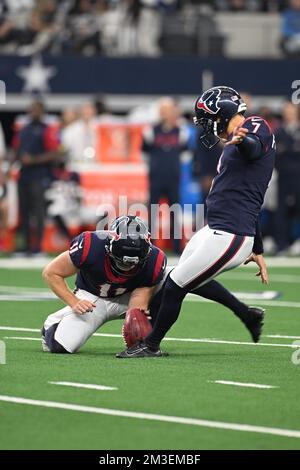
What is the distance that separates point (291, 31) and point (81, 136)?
8.03 metres

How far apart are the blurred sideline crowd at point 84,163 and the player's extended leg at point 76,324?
8.16 meters

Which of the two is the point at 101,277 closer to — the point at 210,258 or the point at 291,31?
the point at 210,258

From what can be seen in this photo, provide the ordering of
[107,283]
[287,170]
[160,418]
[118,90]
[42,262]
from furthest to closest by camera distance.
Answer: [118,90]
[287,170]
[42,262]
[107,283]
[160,418]

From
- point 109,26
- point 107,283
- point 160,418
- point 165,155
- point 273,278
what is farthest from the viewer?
point 109,26

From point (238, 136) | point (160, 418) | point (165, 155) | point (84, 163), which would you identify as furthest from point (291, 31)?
point (160, 418)

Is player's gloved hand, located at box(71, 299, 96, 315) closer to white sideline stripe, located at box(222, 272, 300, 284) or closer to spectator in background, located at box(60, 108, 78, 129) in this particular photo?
white sideline stripe, located at box(222, 272, 300, 284)

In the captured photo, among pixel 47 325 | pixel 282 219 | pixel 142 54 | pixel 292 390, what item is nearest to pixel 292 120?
pixel 282 219

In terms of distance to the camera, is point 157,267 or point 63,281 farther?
→ point 157,267

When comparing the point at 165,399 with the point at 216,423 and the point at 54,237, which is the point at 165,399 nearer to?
the point at 216,423

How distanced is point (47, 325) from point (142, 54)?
1627 centimetres

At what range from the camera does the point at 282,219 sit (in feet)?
59.3

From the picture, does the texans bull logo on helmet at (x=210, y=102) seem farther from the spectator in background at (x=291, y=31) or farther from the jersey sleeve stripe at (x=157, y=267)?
the spectator in background at (x=291, y=31)

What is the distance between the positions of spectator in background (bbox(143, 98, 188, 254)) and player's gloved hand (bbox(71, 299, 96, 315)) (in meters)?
8.64

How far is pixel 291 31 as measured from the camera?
25.3m
